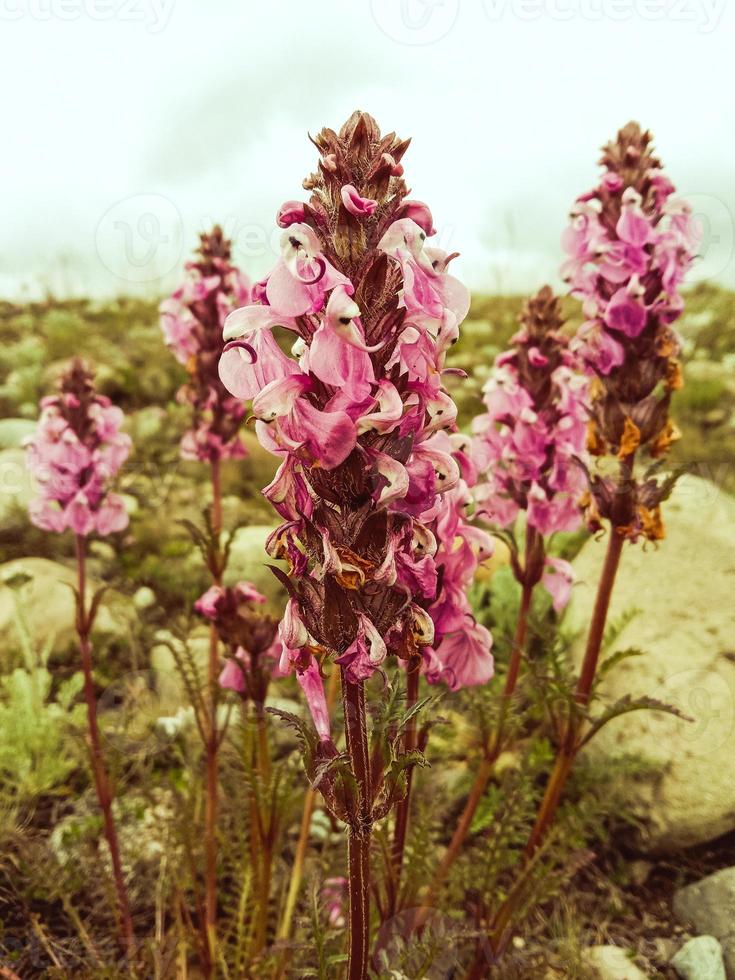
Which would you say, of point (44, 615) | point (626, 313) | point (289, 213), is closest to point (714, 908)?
point (626, 313)

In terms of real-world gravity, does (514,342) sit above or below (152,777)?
above

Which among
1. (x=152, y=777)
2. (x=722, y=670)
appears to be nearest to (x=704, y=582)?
(x=722, y=670)

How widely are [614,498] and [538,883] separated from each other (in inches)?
53.6

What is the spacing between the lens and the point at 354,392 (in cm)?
122

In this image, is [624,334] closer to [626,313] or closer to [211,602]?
[626,313]

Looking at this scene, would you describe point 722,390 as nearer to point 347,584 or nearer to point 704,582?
point 704,582

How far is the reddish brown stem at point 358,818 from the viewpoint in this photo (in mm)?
1437

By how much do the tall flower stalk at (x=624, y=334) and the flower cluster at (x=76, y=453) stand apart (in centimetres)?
202

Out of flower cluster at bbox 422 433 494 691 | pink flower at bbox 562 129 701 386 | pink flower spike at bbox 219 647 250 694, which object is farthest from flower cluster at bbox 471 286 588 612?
pink flower spike at bbox 219 647 250 694

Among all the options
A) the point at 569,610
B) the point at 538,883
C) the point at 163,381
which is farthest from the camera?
the point at 163,381

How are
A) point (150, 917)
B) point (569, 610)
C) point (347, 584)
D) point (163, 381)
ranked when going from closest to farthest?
point (347, 584) < point (150, 917) < point (569, 610) < point (163, 381)

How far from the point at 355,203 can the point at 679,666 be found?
343 centimetres

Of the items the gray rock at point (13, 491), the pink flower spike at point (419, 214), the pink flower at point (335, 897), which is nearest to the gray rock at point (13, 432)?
the gray rock at point (13, 491)

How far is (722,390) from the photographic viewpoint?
9625mm
